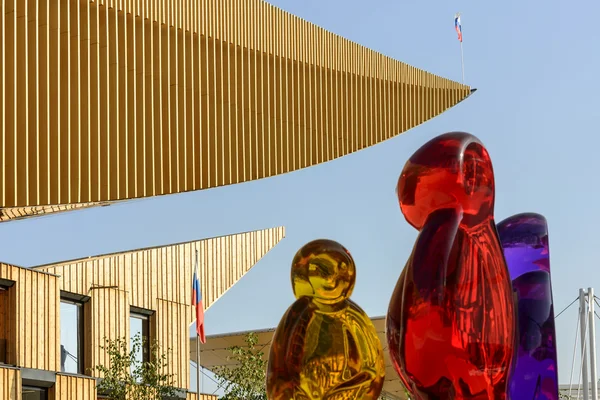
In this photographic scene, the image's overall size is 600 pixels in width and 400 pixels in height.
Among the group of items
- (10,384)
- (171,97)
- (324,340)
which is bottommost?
(324,340)

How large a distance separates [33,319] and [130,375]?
3791 millimetres

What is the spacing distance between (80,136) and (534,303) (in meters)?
7.68

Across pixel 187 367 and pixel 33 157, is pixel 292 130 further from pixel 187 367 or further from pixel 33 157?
pixel 187 367

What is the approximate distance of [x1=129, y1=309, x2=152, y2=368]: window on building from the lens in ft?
86.2

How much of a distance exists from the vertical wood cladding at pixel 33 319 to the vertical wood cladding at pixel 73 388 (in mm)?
335

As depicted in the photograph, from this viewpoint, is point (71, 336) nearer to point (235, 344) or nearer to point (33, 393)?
point (33, 393)

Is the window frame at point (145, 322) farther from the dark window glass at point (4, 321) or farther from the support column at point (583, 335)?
the support column at point (583, 335)

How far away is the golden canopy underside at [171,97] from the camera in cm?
1353

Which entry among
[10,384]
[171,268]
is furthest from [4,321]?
[171,268]

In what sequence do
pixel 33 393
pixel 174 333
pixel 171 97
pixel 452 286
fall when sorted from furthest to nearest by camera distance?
pixel 174 333 < pixel 33 393 < pixel 171 97 < pixel 452 286

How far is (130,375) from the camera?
24453 mm

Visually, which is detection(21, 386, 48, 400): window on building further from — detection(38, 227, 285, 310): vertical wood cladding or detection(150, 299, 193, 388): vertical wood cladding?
detection(150, 299, 193, 388): vertical wood cladding

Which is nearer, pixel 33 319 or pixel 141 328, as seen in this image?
pixel 33 319

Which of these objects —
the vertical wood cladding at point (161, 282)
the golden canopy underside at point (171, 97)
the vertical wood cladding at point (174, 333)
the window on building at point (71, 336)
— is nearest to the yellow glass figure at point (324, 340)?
the golden canopy underside at point (171, 97)
